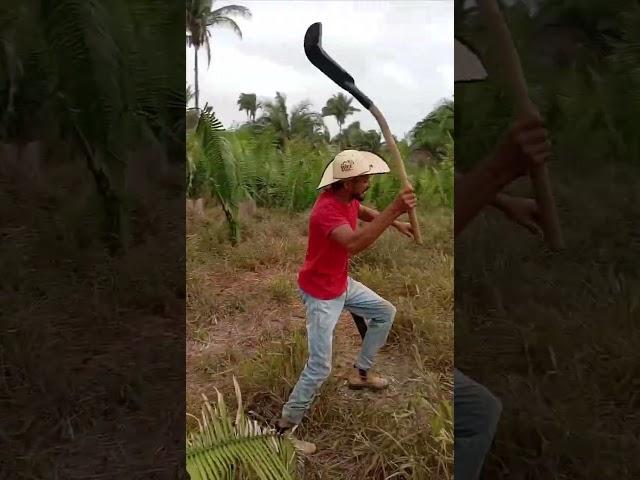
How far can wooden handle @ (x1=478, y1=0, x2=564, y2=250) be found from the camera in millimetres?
1662

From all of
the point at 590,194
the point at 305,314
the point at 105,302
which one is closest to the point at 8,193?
the point at 105,302

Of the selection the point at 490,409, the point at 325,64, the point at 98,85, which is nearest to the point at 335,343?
the point at 490,409

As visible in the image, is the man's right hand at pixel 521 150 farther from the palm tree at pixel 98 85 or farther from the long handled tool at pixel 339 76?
the palm tree at pixel 98 85

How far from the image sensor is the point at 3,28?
1.64 meters

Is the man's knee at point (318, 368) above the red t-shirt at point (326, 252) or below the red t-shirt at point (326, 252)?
below

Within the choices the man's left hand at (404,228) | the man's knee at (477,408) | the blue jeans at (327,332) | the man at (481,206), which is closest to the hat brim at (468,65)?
the man at (481,206)

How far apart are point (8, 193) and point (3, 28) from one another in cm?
49

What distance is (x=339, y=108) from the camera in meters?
2.01

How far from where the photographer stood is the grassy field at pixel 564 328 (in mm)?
1650

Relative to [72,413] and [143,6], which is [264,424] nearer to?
[72,413]

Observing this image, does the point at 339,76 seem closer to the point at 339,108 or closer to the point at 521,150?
the point at 339,108

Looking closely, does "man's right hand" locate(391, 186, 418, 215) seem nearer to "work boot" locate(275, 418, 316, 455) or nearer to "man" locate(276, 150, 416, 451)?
"man" locate(276, 150, 416, 451)

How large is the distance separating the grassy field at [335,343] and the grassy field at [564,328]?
34 cm

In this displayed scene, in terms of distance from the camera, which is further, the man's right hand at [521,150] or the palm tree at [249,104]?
the palm tree at [249,104]
